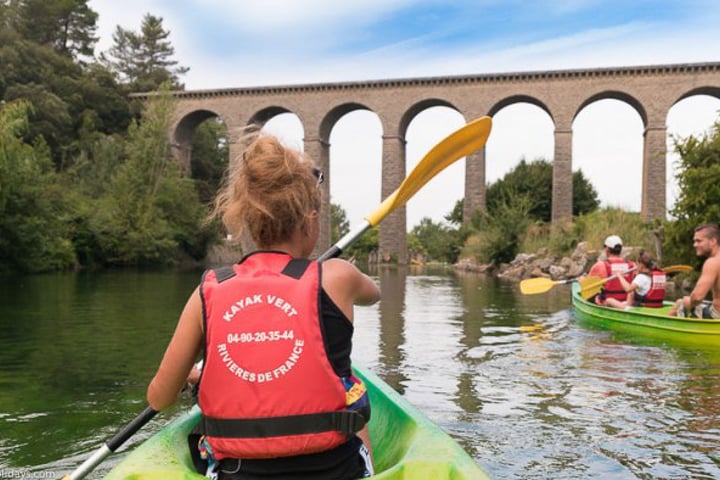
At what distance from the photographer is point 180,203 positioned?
33.6m

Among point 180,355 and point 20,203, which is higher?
point 20,203

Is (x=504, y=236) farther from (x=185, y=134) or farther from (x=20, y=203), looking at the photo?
(x=185, y=134)

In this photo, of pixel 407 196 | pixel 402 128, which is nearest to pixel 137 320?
pixel 407 196

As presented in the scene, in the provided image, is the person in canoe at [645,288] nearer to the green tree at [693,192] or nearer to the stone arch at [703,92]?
the green tree at [693,192]

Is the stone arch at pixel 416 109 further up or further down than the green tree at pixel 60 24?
further down

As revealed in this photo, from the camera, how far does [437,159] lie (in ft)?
10.9

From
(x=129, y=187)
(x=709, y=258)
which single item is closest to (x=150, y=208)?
(x=129, y=187)

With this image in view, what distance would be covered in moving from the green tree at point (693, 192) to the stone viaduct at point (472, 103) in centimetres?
2102

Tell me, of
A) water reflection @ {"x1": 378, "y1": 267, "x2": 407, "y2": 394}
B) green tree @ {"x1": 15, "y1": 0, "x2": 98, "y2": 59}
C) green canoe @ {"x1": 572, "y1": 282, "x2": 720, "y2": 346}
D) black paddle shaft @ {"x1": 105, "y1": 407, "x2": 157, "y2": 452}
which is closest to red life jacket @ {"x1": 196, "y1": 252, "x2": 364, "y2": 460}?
black paddle shaft @ {"x1": 105, "y1": 407, "x2": 157, "y2": 452}

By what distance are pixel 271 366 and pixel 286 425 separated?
160 millimetres

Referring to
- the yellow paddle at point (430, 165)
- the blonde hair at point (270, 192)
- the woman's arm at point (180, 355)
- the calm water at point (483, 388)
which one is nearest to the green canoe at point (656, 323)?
the calm water at point (483, 388)

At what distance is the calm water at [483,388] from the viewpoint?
3.66 metres

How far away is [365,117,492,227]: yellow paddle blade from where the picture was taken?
10.5 feet

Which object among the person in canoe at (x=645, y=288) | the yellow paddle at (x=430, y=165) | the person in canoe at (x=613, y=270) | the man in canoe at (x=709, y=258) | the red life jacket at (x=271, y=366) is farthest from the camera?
the person in canoe at (x=613, y=270)
